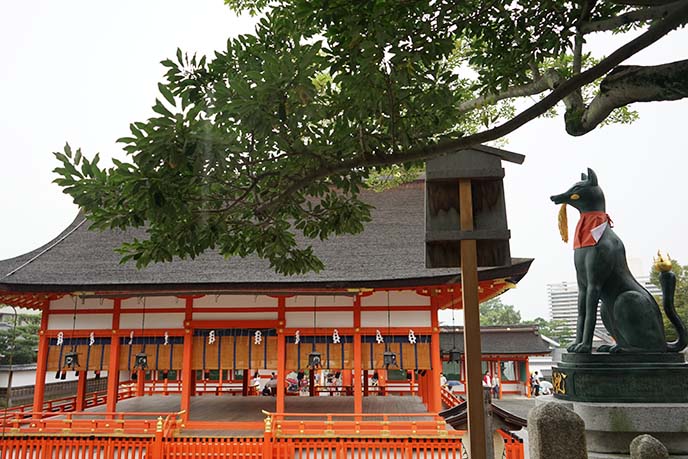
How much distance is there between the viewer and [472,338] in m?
3.01

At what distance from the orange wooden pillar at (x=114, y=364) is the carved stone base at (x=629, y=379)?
9.05 metres

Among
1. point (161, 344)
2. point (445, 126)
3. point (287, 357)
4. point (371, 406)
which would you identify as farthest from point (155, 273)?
point (445, 126)

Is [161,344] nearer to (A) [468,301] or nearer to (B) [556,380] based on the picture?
(B) [556,380]

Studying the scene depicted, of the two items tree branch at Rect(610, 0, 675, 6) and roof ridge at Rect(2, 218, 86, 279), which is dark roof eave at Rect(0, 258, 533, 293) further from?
tree branch at Rect(610, 0, 675, 6)

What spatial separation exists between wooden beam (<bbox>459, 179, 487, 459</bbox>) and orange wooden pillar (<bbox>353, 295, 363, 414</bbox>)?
271 inches

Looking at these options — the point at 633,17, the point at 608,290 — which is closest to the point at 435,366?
the point at 608,290

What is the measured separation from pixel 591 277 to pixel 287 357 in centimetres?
680

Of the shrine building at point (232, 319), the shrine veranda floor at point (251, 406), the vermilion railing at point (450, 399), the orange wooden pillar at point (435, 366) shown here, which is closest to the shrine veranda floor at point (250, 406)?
the shrine veranda floor at point (251, 406)

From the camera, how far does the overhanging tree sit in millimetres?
2666

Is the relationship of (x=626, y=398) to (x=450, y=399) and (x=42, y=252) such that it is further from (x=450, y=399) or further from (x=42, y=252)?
(x=42, y=252)

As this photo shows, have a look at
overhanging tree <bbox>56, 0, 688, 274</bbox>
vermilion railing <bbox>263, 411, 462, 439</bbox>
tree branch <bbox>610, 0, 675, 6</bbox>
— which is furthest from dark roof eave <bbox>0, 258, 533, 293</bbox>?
tree branch <bbox>610, 0, 675, 6</bbox>

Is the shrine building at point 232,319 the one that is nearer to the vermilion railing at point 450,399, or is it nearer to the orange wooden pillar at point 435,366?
the orange wooden pillar at point 435,366

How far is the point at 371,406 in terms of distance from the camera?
12539mm

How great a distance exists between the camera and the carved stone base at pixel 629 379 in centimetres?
437
